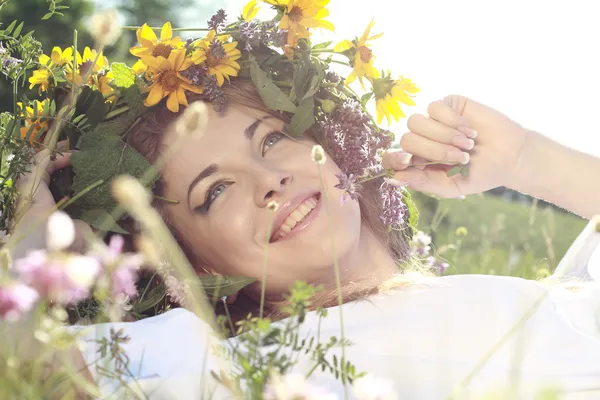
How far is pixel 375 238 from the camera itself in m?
3.16

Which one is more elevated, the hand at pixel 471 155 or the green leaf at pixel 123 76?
the hand at pixel 471 155

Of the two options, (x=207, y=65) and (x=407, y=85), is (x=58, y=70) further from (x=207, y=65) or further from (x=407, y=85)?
(x=407, y=85)

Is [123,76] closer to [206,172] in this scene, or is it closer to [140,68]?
[140,68]

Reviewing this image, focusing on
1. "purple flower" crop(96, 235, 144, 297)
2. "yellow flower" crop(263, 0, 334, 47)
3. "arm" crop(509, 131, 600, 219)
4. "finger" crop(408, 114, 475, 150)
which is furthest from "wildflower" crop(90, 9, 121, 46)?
"arm" crop(509, 131, 600, 219)

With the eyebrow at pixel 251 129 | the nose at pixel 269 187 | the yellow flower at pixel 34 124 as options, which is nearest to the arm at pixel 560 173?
the nose at pixel 269 187

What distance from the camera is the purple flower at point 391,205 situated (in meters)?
3.05

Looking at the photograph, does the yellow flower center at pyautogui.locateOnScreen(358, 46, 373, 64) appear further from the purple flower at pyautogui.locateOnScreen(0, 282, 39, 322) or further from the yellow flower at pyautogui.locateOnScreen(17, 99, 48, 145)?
the purple flower at pyautogui.locateOnScreen(0, 282, 39, 322)

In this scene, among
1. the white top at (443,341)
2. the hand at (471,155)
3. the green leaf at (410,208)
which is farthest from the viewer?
the green leaf at (410,208)

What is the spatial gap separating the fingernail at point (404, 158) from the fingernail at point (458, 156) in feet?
0.55

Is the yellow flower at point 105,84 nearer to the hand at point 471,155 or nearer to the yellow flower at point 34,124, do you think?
the yellow flower at point 34,124

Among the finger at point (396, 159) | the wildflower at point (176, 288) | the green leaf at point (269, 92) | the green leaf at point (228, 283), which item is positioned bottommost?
the green leaf at point (228, 283)

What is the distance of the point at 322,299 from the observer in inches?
103

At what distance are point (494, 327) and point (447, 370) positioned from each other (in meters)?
0.26

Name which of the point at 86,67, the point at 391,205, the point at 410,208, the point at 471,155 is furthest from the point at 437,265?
the point at 86,67
